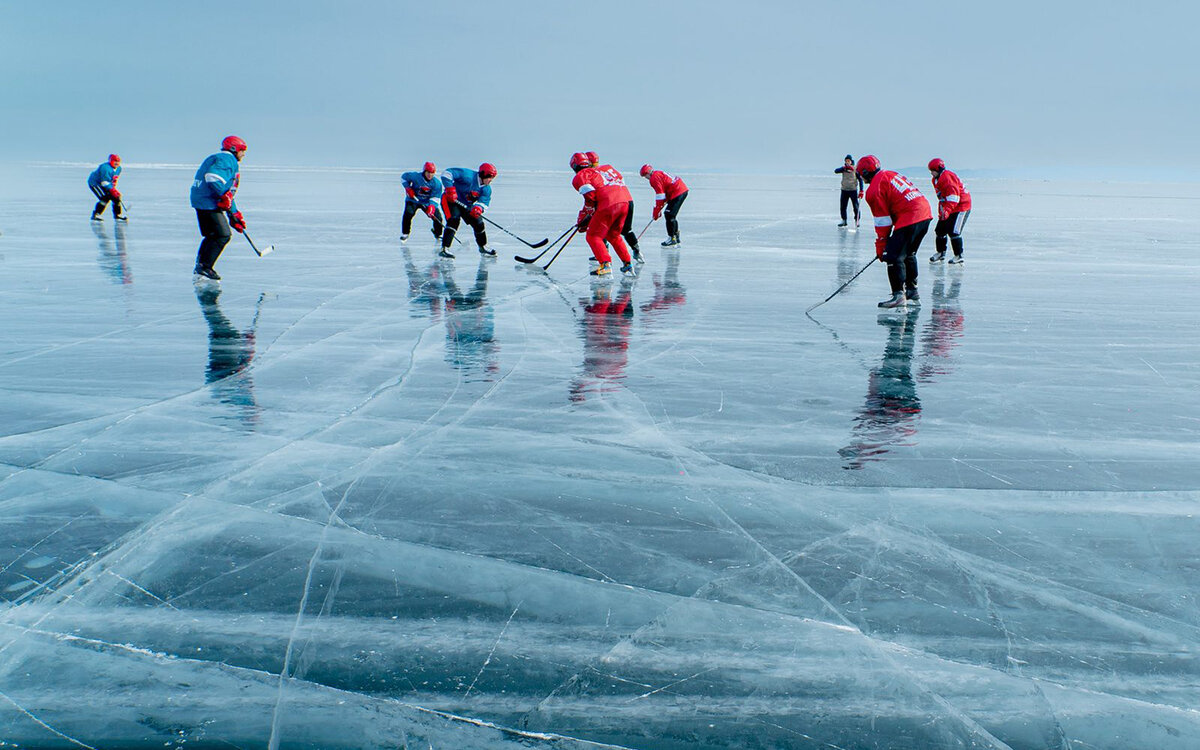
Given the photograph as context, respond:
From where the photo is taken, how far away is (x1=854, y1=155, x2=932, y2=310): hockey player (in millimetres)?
8430

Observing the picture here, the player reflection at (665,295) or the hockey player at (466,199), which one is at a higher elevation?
the hockey player at (466,199)

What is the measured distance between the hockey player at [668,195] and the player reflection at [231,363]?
6874 mm

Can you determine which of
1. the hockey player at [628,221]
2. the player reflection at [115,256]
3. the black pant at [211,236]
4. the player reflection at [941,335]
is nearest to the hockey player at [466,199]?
the hockey player at [628,221]

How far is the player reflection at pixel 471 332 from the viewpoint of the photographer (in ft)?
20.3

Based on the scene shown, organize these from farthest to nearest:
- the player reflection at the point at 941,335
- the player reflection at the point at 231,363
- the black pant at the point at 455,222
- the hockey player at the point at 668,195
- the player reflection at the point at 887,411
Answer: the hockey player at the point at 668,195, the black pant at the point at 455,222, the player reflection at the point at 941,335, the player reflection at the point at 231,363, the player reflection at the point at 887,411

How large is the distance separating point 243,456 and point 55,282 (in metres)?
7.29

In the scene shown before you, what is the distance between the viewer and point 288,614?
9.04 ft

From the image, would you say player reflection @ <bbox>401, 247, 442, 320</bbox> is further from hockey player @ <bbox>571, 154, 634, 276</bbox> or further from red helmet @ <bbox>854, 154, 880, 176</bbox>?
red helmet @ <bbox>854, 154, 880, 176</bbox>

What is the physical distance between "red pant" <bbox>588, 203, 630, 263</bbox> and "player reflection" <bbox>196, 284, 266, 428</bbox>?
3963 mm

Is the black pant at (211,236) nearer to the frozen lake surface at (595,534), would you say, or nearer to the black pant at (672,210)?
the frozen lake surface at (595,534)

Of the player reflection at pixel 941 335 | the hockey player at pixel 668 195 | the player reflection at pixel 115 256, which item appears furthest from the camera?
the hockey player at pixel 668 195

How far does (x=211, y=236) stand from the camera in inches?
382

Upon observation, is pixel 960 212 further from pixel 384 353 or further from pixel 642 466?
pixel 642 466

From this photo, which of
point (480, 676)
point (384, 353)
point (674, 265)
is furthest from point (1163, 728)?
point (674, 265)
